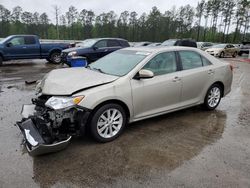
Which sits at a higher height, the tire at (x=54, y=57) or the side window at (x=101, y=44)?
the side window at (x=101, y=44)

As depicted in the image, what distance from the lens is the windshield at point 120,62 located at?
158 inches

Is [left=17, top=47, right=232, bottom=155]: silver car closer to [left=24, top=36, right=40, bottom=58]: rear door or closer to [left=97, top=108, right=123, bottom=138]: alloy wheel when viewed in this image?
[left=97, top=108, right=123, bottom=138]: alloy wheel

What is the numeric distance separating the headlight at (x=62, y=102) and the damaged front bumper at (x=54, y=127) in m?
0.08

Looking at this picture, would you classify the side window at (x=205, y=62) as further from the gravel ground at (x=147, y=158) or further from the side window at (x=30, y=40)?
the side window at (x=30, y=40)

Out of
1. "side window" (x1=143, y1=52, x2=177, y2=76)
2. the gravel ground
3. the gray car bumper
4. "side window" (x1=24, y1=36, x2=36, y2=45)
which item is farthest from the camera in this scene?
"side window" (x1=24, y1=36, x2=36, y2=45)

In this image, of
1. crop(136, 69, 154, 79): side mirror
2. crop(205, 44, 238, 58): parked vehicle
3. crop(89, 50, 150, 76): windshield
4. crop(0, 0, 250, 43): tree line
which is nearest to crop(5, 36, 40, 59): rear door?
crop(89, 50, 150, 76): windshield

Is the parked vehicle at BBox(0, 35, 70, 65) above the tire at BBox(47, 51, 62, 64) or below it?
above

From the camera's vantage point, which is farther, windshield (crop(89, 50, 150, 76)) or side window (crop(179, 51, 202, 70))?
side window (crop(179, 51, 202, 70))

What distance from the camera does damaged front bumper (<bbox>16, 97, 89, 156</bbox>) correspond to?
2.99 metres

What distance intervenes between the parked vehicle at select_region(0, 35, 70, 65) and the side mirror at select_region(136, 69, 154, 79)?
→ 1077 cm

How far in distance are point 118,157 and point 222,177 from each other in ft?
4.67

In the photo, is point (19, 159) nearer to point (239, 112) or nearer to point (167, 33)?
point (239, 112)

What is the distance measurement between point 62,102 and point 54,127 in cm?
38

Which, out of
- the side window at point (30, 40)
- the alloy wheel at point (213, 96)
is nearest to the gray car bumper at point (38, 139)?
the alloy wheel at point (213, 96)
